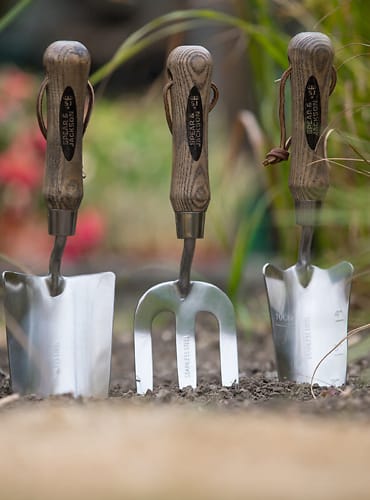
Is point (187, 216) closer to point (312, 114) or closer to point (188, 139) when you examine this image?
point (188, 139)

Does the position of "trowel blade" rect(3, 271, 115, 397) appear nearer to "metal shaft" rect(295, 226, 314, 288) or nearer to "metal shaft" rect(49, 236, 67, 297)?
"metal shaft" rect(49, 236, 67, 297)

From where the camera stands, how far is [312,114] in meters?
1.43

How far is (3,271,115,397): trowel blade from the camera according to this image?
4.39ft

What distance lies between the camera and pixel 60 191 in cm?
138

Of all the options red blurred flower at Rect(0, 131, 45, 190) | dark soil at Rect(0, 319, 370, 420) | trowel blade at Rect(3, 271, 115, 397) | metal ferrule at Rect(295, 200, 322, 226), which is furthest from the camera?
red blurred flower at Rect(0, 131, 45, 190)

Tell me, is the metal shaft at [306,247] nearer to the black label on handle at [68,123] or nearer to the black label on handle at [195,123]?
the black label on handle at [195,123]

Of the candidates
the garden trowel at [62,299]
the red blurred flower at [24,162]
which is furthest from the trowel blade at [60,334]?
the red blurred flower at [24,162]

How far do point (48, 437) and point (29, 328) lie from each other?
1.55 ft

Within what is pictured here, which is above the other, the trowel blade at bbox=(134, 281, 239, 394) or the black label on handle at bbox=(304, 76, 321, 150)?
the black label on handle at bbox=(304, 76, 321, 150)

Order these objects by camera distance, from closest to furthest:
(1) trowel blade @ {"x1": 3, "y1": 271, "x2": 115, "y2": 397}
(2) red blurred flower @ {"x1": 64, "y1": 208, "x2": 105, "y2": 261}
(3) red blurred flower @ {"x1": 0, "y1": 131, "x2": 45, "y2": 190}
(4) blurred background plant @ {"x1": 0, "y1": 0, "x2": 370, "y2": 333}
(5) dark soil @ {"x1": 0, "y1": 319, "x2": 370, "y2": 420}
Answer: (5) dark soil @ {"x1": 0, "y1": 319, "x2": 370, "y2": 420}, (1) trowel blade @ {"x1": 3, "y1": 271, "x2": 115, "y2": 397}, (4) blurred background plant @ {"x1": 0, "y1": 0, "x2": 370, "y2": 333}, (3) red blurred flower @ {"x1": 0, "y1": 131, "x2": 45, "y2": 190}, (2) red blurred flower @ {"x1": 64, "y1": 208, "x2": 105, "y2": 261}

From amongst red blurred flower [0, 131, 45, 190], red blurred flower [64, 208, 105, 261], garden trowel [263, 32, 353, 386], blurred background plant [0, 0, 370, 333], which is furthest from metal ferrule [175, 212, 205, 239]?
red blurred flower [64, 208, 105, 261]

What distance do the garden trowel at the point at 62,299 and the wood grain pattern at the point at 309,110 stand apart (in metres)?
0.32

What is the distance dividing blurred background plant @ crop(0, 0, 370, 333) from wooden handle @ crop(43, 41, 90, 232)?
29cm

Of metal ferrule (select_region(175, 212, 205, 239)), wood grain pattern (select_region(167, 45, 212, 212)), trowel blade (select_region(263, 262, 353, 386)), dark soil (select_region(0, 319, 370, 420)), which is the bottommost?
dark soil (select_region(0, 319, 370, 420))
